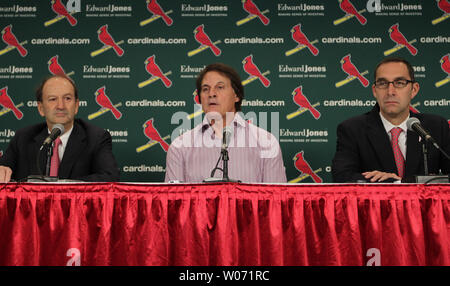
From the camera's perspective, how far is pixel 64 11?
4125mm

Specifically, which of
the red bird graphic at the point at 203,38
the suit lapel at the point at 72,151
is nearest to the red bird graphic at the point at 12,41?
the suit lapel at the point at 72,151

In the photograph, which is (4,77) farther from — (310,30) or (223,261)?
(223,261)

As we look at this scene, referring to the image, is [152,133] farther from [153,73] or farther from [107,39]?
[107,39]

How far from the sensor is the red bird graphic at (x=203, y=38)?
160 inches

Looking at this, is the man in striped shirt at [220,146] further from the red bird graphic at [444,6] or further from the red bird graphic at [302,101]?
the red bird graphic at [444,6]

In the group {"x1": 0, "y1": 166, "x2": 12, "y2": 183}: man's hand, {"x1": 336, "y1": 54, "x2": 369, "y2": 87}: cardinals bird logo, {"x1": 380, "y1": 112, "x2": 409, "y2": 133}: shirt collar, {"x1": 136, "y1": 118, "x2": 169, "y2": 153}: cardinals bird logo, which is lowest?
{"x1": 0, "y1": 166, "x2": 12, "y2": 183}: man's hand

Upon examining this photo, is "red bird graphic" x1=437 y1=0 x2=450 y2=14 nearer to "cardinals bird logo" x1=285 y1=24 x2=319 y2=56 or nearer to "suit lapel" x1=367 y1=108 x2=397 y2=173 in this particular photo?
"cardinals bird logo" x1=285 y1=24 x2=319 y2=56

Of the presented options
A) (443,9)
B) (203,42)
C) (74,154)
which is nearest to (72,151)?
(74,154)

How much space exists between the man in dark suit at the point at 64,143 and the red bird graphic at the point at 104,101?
0.78 m

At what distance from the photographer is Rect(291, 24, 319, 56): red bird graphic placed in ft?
13.2

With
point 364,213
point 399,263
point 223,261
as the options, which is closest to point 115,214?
point 223,261

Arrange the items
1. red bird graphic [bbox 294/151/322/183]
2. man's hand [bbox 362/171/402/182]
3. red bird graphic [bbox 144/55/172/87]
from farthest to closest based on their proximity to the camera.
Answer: red bird graphic [bbox 144/55/172/87]
red bird graphic [bbox 294/151/322/183]
man's hand [bbox 362/171/402/182]

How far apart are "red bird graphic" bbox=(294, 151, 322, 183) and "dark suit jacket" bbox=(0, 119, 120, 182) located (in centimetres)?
162

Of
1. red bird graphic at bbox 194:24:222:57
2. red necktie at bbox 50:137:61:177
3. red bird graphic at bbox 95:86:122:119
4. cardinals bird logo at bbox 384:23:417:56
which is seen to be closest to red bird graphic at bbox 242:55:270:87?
red bird graphic at bbox 194:24:222:57
